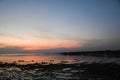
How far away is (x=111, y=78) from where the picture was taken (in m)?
19.4

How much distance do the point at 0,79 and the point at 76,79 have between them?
335 inches

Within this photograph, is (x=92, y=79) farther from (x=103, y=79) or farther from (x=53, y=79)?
(x=53, y=79)

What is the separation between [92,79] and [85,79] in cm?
76

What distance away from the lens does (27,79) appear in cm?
1973

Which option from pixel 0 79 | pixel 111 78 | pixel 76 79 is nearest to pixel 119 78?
pixel 111 78

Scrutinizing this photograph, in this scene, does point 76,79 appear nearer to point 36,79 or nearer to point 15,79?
point 36,79

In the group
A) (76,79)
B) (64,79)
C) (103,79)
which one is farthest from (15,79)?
(103,79)

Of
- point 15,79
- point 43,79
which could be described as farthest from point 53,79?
point 15,79

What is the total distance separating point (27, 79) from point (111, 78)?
9.42 metres

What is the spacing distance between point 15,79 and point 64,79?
214 inches

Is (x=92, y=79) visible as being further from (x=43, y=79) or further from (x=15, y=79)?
(x=15, y=79)

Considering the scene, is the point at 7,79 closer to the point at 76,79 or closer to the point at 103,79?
the point at 76,79

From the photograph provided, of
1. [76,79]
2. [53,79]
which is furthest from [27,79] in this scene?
[76,79]

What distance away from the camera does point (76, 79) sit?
1920 cm
